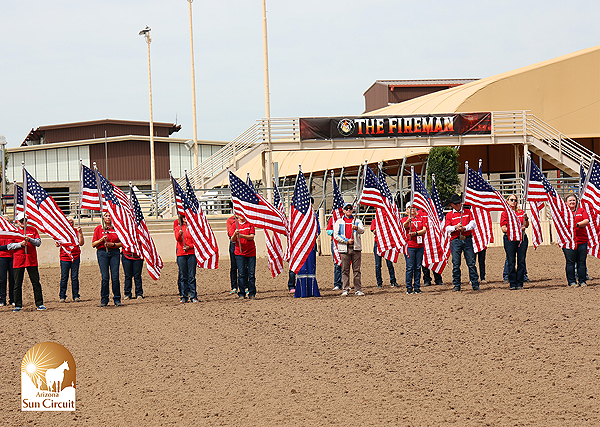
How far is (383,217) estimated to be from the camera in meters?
13.9

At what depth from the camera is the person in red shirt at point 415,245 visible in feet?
44.7

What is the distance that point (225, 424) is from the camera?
5949 mm

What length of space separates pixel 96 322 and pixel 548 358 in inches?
276

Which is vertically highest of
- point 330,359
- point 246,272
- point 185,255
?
point 185,255

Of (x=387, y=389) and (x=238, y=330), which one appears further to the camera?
(x=238, y=330)

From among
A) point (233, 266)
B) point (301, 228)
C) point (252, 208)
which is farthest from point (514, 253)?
point (233, 266)

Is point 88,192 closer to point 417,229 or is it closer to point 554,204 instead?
point 417,229

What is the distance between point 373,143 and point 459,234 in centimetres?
1668

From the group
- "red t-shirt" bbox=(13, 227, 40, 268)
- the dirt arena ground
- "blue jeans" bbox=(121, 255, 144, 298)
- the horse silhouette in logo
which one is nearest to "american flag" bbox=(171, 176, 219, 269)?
the dirt arena ground

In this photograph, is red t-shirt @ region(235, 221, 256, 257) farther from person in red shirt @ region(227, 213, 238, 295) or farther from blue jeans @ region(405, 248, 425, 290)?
blue jeans @ region(405, 248, 425, 290)

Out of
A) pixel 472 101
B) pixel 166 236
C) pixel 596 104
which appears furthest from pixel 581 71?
pixel 166 236

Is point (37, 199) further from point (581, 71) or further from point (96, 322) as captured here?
point (581, 71)

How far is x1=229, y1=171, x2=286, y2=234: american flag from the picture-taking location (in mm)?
13477

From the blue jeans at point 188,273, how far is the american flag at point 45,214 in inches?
83.2
